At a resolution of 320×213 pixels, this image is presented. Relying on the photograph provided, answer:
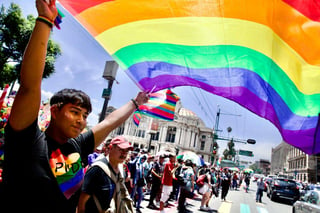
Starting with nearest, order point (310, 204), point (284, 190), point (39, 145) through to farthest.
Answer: point (39, 145) < point (310, 204) < point (284, 190)

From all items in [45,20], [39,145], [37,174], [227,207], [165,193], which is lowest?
[227,207]

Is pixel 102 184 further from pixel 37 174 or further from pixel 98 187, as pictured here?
pixel 37 174

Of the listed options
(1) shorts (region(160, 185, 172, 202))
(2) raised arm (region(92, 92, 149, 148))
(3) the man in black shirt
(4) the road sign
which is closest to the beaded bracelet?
(3) the man in black shirt

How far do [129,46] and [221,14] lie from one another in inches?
46.3

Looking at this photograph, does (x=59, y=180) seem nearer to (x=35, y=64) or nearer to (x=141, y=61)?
(x=35, y=64)

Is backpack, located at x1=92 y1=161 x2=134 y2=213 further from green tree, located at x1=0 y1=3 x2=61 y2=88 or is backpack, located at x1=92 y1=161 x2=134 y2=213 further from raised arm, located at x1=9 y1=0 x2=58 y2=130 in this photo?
green tree, located at x1=0 y1=3 x2=61 y2=88

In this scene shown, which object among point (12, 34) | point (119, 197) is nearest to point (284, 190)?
point (119, 197)

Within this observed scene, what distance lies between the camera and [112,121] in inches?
75.3

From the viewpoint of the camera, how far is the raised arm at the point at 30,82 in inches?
38.0

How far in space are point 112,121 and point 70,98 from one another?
24.5 inches

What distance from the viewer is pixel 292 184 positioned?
48.1ft

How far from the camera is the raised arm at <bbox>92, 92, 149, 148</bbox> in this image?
1.81 metres

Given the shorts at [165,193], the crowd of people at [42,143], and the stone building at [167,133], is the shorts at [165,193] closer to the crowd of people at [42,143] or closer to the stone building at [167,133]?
the crowd of people at [42,143]

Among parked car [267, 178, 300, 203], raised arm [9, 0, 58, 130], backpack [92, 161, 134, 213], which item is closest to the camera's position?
raised arm [9, 0, 58, 130]
